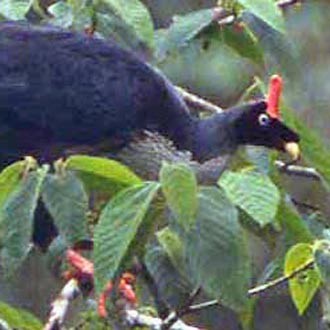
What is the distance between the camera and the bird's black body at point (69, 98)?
8.29 feet

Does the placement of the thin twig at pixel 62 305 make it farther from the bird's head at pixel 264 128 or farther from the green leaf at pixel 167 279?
the bird's head at pixel 264 128

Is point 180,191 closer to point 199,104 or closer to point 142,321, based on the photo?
point 142,321

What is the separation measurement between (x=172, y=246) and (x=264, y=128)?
2.08 feet

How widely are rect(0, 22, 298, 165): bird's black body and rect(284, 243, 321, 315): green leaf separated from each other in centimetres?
51

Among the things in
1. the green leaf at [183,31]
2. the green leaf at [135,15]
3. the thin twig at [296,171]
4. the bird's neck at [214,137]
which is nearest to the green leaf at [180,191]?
the green leaf at [135,15]

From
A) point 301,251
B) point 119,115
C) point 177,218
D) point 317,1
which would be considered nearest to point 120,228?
point 177,218

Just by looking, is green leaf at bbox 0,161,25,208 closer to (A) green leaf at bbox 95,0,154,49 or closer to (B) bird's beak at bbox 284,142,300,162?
(A) green leaf at bbox 95,0,154,49

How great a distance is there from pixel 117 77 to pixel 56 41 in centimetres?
11

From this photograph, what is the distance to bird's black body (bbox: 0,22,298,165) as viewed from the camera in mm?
2527

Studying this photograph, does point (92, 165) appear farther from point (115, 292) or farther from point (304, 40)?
point (304, 40)

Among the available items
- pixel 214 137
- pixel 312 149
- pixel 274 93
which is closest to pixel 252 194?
pixel 312 149

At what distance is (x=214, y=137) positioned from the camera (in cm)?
265

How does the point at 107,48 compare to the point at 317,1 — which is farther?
the point at 317,1

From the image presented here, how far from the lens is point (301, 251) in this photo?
193 cm
